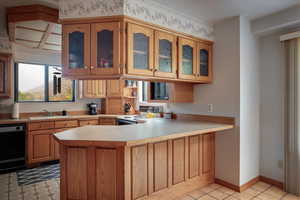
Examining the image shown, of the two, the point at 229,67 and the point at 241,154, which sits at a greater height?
the point at 229,67

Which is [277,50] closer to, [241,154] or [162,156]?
[241,154]

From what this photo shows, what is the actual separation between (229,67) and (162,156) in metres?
1.62

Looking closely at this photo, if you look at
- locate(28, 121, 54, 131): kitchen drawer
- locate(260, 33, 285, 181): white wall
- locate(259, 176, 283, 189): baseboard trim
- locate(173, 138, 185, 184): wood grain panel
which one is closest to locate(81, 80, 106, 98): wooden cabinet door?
locate(28, 121, 54, 131): kitchen drawer

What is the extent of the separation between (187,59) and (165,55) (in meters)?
0.41

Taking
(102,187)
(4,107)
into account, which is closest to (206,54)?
(102,187)

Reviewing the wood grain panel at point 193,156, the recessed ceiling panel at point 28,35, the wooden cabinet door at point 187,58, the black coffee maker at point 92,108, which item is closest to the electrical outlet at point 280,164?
the wood grain panel at point 193,156

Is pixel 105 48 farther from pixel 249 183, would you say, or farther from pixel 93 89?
pixel 249 183

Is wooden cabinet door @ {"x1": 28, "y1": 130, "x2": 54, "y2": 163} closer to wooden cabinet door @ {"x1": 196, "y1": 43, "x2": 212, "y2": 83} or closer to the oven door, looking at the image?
the oven door

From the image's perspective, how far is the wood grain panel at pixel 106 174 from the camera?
6.04 ft

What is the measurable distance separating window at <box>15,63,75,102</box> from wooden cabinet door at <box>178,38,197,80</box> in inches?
103

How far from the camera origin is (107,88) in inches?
181

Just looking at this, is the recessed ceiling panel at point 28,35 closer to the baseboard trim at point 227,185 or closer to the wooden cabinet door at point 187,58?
the wooden cabinet door at point 187,58

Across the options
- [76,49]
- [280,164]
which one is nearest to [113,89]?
[76,49]

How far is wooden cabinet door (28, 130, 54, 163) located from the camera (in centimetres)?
340
